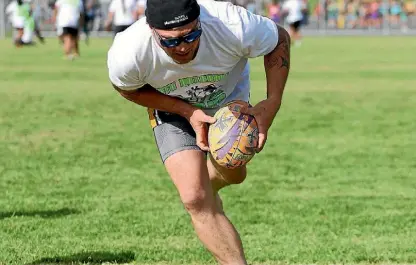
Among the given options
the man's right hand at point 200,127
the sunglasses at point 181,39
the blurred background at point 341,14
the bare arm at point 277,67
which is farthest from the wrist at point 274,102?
the blurred background at point 341,14

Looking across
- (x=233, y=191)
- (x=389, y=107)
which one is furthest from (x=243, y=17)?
(x=389, y=107)

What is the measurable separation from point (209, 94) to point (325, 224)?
2605 mm

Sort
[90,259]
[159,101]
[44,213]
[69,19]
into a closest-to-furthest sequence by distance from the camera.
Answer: [159,101] → [90,259] → [44,213] → [69,19]

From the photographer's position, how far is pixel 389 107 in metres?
16.8

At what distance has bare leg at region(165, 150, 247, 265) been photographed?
5648 millimetres

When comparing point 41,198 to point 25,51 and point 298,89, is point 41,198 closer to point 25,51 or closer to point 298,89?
point 298,89

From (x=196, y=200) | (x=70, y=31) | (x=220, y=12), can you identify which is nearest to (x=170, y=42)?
(x=220, y=12)

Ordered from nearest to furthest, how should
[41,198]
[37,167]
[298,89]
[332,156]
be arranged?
[41,198] → [37,167] → [332,156] → [298,89]

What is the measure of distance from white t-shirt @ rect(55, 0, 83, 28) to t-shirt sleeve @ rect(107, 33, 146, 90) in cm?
2319

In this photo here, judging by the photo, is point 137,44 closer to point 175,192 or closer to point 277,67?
point 277,67

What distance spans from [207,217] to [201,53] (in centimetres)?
95

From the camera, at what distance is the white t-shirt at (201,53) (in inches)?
220

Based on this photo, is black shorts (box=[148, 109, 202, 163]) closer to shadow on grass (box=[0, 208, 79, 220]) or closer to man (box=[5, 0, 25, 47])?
shadow on grass (box=[0, 208, 79, 220])

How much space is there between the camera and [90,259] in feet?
22.7
